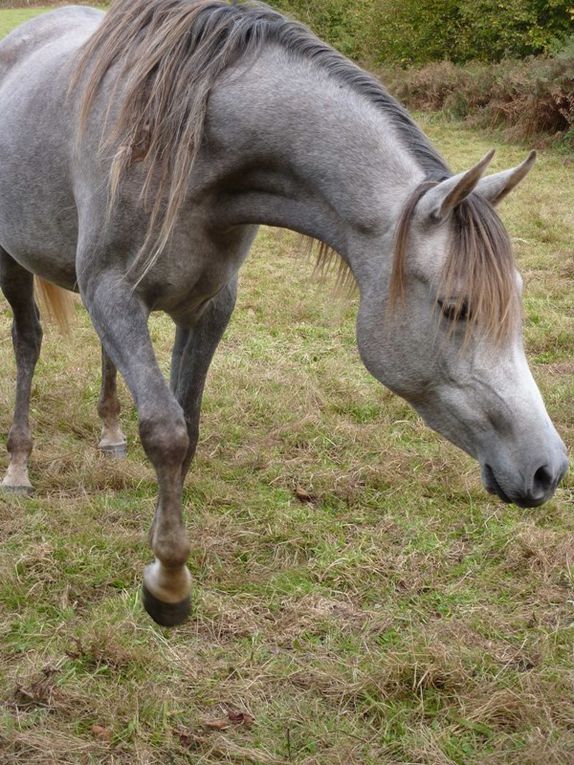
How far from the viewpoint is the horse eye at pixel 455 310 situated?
2.11 metres

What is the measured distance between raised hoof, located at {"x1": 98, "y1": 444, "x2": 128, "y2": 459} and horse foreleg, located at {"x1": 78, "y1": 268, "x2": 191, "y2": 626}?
1.65 m

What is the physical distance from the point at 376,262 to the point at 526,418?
583mm

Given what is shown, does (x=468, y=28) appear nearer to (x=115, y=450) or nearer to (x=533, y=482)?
(x=115, y=450)

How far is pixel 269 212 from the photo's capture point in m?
2.54

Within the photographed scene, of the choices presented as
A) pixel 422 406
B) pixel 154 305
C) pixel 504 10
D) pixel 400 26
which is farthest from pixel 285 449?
pixel 400 26

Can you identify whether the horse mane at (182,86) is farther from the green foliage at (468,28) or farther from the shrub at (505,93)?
the green foliage at (468,28)

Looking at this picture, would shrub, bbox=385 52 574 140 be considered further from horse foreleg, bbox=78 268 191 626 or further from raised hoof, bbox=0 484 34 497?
horse foreleg, bbox=78 268 191 626

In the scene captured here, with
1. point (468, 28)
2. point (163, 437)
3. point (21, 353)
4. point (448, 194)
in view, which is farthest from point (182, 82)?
point (468, 28)

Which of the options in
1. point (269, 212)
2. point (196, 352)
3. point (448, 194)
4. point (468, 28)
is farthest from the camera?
point (468, 28)

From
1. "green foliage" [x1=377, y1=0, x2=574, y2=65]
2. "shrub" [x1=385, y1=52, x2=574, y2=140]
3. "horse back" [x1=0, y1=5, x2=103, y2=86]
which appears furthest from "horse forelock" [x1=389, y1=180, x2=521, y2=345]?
"green foliage" [x1=377, y1=0, x2=574, y2=65]

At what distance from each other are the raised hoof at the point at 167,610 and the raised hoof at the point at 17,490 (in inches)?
59.3

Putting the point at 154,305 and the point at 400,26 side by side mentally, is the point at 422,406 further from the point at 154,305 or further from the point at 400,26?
the point at 400,26

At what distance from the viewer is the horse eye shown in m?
2.11

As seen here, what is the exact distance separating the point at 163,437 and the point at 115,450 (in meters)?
1.88
